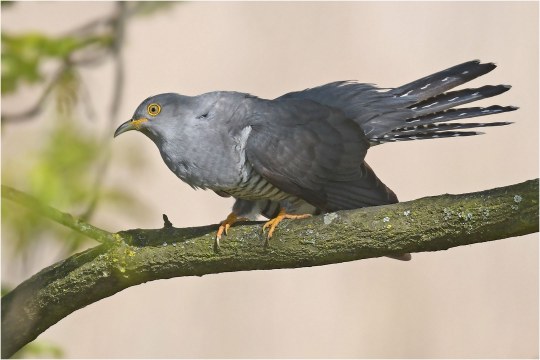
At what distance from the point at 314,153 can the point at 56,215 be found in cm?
111

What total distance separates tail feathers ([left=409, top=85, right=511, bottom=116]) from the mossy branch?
72 centimetres

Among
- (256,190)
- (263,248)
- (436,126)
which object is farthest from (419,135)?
(263,248)

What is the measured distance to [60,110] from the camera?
235 centimetres

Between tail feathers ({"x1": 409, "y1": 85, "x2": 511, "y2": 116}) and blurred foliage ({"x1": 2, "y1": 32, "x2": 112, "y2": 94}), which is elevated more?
tail feathers ({"x1": 409, "y1": 85, "x2": 511, "y2": 116})

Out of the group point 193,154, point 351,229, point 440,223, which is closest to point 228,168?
point 193,154

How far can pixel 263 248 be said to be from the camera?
2.29 meters

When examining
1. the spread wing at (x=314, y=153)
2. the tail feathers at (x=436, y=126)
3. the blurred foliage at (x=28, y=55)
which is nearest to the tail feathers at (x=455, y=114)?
the tail feathers at (x=436, y=126)

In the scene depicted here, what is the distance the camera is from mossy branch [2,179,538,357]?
201 cm

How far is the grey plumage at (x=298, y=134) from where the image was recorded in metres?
2.74

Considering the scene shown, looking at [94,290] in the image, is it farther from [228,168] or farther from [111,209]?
[228,168]

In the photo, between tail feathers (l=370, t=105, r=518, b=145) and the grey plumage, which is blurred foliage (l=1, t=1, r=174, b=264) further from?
tail feathers (l=370, t=105, r=518, b=145)

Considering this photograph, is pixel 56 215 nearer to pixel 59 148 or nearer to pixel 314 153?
pixel 59 148

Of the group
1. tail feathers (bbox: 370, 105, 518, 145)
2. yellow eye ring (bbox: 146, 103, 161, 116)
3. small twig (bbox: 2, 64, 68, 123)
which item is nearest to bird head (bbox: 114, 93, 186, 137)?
yellow eye ring (bbox: 146, 103, 161, 116)

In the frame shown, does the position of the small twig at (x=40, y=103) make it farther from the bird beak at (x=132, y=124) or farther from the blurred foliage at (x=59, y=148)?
the bird beak at (x=132, y=124)
